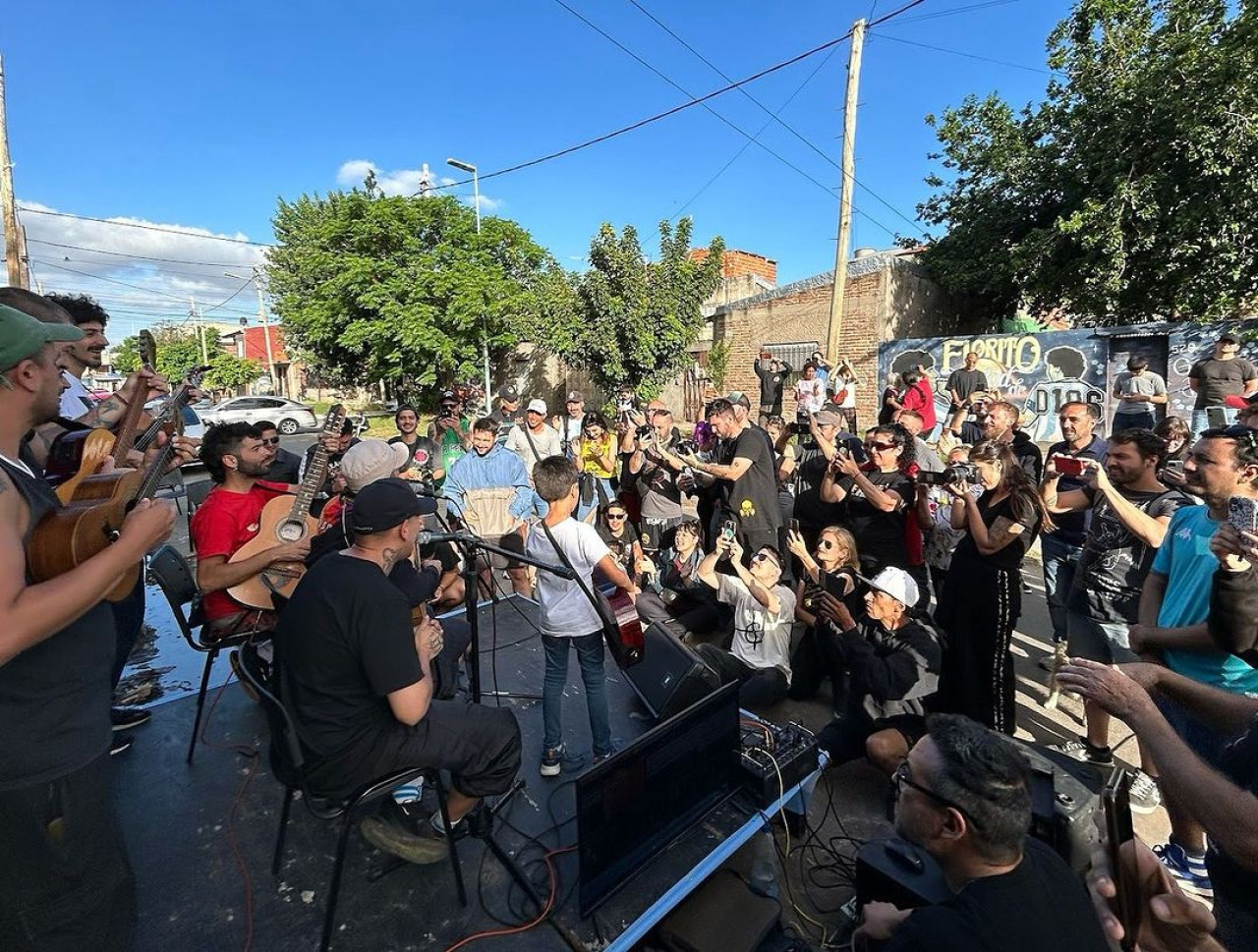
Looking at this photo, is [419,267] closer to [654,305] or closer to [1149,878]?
[654,305]

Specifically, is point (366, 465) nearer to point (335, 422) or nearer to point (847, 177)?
point (335, 422)

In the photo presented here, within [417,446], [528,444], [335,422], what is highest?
[335,422]

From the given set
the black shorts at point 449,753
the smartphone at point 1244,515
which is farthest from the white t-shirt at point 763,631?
the smartphone at point 1244,515

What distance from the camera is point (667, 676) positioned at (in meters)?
3.64

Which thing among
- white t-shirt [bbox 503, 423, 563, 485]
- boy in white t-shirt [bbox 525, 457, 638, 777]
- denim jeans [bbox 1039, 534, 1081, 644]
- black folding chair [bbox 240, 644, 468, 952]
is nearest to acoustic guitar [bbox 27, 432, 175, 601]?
black folding chair [bbox 240, 644, 468, 952]

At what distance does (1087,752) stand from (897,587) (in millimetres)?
1561

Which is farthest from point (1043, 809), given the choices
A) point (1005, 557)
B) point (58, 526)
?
point (58, 526)

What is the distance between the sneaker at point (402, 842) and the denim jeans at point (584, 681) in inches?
31.0

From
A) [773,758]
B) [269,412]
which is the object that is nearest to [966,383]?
[773,758]

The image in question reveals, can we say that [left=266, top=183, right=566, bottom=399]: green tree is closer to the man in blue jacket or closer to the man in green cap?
the man in blue jacket

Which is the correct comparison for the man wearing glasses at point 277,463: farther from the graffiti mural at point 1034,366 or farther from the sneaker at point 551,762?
the graffiti mural at point 1034,366

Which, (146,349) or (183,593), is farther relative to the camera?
(146,349)

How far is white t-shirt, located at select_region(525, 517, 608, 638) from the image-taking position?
3.21 metres

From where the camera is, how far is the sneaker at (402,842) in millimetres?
2602
